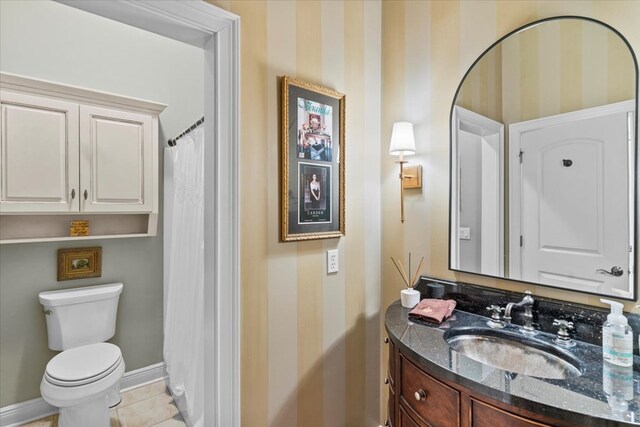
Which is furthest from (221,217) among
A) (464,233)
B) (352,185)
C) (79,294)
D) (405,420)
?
(79,294)

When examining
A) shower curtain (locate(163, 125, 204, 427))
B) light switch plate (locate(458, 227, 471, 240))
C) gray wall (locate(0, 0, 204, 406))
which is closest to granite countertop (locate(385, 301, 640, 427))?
light switch plate (locate(458, 227, 471, 240))

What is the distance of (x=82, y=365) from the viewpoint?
1999 millimetres

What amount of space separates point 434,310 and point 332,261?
0.55 m

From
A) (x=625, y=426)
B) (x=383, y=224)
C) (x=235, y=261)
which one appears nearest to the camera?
(x=625, y=426)

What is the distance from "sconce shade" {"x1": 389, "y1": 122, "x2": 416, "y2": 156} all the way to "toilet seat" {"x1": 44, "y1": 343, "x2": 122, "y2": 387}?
2.23 m

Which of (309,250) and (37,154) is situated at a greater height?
(37,154)

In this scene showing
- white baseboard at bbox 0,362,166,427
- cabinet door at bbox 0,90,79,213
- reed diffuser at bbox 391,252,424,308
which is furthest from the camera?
white baseboard at bbox 0,362,166,427

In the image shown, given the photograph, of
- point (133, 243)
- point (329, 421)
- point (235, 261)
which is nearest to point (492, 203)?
point (235, 261)

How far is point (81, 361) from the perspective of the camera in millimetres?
2039

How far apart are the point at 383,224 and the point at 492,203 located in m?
0.63

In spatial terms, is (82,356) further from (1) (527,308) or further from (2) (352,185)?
(1) (527,308)

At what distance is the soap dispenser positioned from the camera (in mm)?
946

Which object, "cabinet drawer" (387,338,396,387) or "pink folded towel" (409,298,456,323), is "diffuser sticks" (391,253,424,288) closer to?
"pink folded towel" (409,298,456,323)

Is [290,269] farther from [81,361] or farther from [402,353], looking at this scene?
[81,361]
